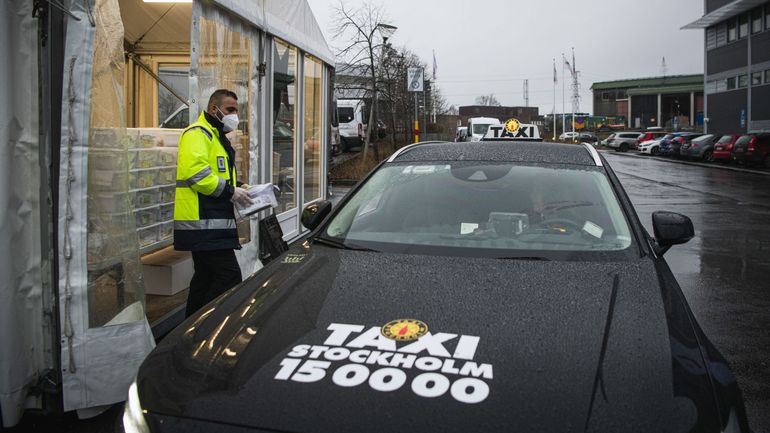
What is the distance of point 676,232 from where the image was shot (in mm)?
3449

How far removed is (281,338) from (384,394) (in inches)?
20.9

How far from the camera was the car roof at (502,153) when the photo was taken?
4.01 metres

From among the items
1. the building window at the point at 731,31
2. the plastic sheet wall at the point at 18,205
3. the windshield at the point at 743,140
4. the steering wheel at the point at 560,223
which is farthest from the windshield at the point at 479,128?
the plastic sheet wall at the point at 18,205

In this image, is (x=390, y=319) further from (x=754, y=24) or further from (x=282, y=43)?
(x=754, y=24)

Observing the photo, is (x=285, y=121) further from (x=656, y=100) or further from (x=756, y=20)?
(x=656, y=100)

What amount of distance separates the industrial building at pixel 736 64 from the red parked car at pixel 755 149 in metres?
14.1

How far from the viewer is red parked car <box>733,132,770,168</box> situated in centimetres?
2827

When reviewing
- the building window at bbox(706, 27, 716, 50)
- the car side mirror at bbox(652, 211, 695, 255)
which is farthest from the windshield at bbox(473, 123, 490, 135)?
the car side mirror at bbox(652, 211, 695, 255)

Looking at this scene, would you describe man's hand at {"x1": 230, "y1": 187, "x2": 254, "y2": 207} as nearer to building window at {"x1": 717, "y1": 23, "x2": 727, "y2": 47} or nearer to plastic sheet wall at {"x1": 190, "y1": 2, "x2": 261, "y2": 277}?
plastic sheet wall at {"x1": 190, "y1": 2, "x2": 261, "y2": 277}

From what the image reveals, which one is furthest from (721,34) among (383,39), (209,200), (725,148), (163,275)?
(209,200)

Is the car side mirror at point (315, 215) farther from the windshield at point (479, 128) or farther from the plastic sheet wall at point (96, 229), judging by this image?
the windshield at point (479, 128)

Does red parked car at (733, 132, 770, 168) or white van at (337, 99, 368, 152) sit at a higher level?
white van at (337, 99, 368, 152)

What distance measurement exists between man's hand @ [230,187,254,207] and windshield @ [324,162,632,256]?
109 centimetres

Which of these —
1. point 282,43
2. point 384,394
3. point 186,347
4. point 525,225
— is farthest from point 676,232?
point 282,43
